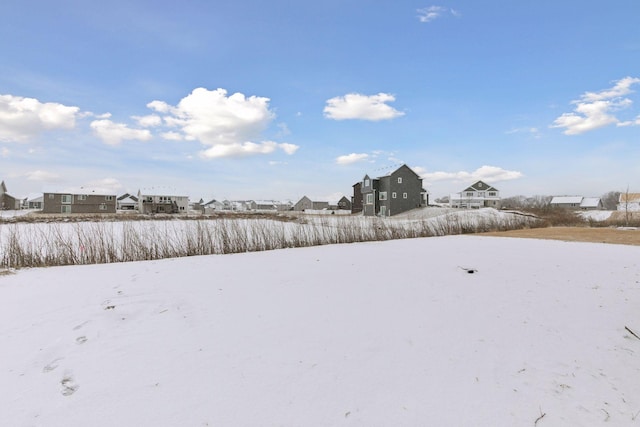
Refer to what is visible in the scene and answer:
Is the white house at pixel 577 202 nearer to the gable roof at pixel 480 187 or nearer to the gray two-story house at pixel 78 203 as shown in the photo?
the gable roof at pixel 480 187

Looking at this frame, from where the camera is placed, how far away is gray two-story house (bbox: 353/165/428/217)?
34812 millimetres

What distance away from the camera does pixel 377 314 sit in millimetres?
3420

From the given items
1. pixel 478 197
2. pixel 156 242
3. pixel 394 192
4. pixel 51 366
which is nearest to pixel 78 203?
pixel 394 192

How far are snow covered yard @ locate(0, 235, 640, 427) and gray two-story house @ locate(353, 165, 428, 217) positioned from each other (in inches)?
1190

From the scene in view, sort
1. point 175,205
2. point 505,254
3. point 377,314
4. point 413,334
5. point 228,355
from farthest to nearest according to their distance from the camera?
point 175,205 < point 505,254 < point 377,314 < point 413,334 < point 228,355

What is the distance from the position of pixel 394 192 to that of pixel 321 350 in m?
33.2

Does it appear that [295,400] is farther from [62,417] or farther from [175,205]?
[175,205]

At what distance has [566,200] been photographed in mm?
64688

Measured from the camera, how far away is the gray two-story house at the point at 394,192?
34.8m

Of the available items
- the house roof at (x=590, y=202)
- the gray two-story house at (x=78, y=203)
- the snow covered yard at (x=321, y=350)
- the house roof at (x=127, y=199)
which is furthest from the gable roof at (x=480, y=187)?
the house roof at (x=127, y=199)

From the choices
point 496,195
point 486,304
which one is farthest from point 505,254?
point 496,195

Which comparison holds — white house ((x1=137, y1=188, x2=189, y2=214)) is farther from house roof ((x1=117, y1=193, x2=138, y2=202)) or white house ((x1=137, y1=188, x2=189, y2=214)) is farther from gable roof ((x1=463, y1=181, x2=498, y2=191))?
A: gable roof ((x1=463, y1=181, x2=498, y2=191))

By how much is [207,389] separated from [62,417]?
774mm

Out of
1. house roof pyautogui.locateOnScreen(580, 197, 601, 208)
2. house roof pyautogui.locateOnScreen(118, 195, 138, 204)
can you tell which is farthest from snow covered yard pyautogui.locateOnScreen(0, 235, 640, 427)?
house roof pyautogui.locateOnScreen(580, 197, 601, 208)
